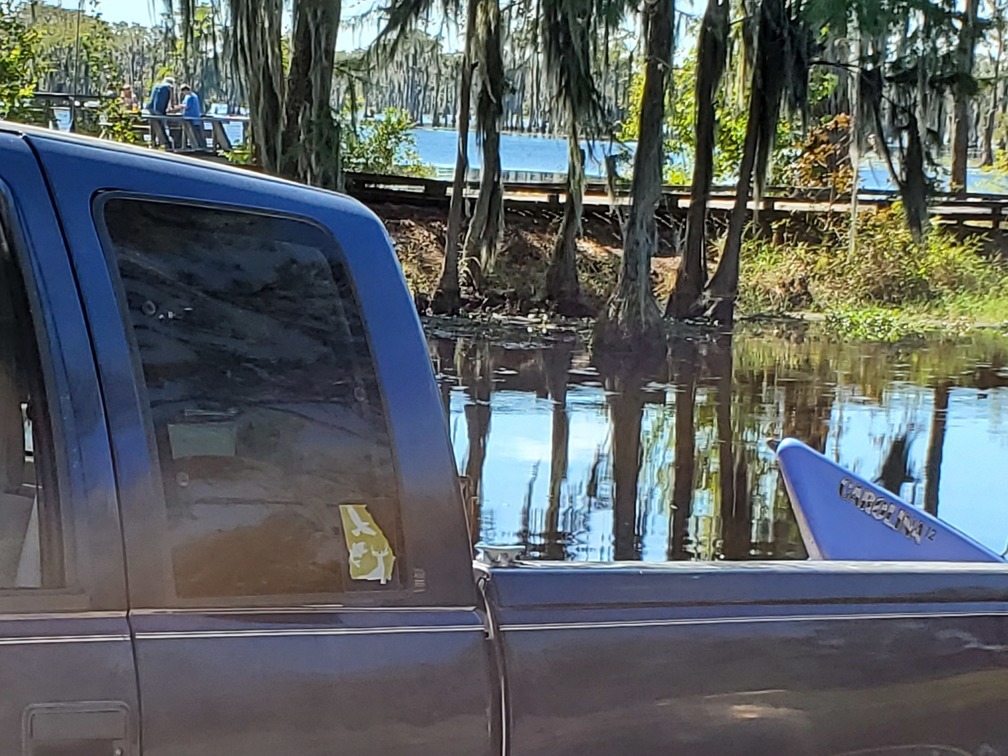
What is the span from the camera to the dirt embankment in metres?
21.1

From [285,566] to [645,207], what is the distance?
14195 mm

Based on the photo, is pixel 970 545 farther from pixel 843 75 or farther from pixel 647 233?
pixel 843 75

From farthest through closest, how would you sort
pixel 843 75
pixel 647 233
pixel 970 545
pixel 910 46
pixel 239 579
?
pixel 843 75 → pixel 910 46 → pixel 647 233 → pixel 970 545 → pixel 239 579

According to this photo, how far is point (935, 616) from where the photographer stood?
2.42 m

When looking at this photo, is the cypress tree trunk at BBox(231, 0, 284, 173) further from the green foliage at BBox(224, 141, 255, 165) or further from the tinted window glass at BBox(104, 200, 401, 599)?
the tinted window glass at BBox(104, 200, 401, 599)

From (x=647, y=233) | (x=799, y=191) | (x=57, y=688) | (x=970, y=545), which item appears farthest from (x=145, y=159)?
(x=799, y=191)

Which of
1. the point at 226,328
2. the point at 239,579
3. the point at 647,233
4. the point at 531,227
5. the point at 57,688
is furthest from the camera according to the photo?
the point at 531,227

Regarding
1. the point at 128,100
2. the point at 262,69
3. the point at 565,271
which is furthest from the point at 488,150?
the point at 262,69

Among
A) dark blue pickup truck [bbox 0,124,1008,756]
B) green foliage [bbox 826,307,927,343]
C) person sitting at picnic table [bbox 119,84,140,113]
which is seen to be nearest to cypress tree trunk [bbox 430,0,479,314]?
person sitting at picnic table [bbox 119,84,140,113]

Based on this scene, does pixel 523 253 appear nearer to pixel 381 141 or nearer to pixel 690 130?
pixel 381 141

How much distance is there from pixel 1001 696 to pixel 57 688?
1.72 m

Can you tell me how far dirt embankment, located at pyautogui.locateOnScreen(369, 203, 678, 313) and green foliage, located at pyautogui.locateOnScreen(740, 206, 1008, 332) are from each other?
1681 millimetres

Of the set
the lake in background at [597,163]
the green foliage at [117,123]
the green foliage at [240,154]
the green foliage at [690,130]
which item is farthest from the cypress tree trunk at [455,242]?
the green foliage at [690,130]

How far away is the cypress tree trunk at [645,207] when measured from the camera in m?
15.6
